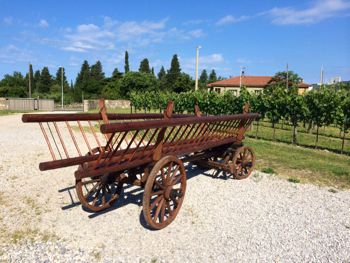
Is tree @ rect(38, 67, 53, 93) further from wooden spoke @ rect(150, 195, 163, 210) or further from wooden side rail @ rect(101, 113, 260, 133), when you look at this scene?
wooden spoke @ rect(150, 195, 163, 210)

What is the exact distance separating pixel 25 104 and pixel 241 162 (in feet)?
130

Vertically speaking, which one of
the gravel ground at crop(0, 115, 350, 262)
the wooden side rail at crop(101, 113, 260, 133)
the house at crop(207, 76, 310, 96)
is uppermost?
the house at crop(207, 76, 310, 96)

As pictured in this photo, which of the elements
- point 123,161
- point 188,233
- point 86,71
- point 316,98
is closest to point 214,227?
point 188,233

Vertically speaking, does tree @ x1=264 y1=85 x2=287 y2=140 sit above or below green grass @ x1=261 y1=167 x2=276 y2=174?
above

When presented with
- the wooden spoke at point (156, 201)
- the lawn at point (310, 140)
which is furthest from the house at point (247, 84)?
the wooden spoke at point (156, 201)

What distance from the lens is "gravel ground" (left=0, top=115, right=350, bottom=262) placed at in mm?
3439

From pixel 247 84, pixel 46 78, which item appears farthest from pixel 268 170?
pixel 46 78

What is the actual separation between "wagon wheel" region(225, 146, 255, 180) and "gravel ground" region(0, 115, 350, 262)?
0.33m

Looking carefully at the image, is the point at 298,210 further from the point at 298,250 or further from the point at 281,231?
the point at 298,250

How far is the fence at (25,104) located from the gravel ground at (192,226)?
3725 centimetres

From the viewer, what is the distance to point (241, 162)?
6.59 metres

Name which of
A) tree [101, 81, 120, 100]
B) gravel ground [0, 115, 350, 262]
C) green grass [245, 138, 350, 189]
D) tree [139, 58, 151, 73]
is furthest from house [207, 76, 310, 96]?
gravel ground [0, 115, 350, 262]

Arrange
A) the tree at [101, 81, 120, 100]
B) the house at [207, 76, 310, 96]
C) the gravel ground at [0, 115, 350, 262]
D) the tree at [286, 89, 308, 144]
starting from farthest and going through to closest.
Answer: the house at [207, 76, 310, 96]
the tree at [101, 81, 120, 100]
the tree at [286, 89, 308, 144]
the gravel ground at [0, 115, 350, 262]

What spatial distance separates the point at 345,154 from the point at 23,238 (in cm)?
1155
